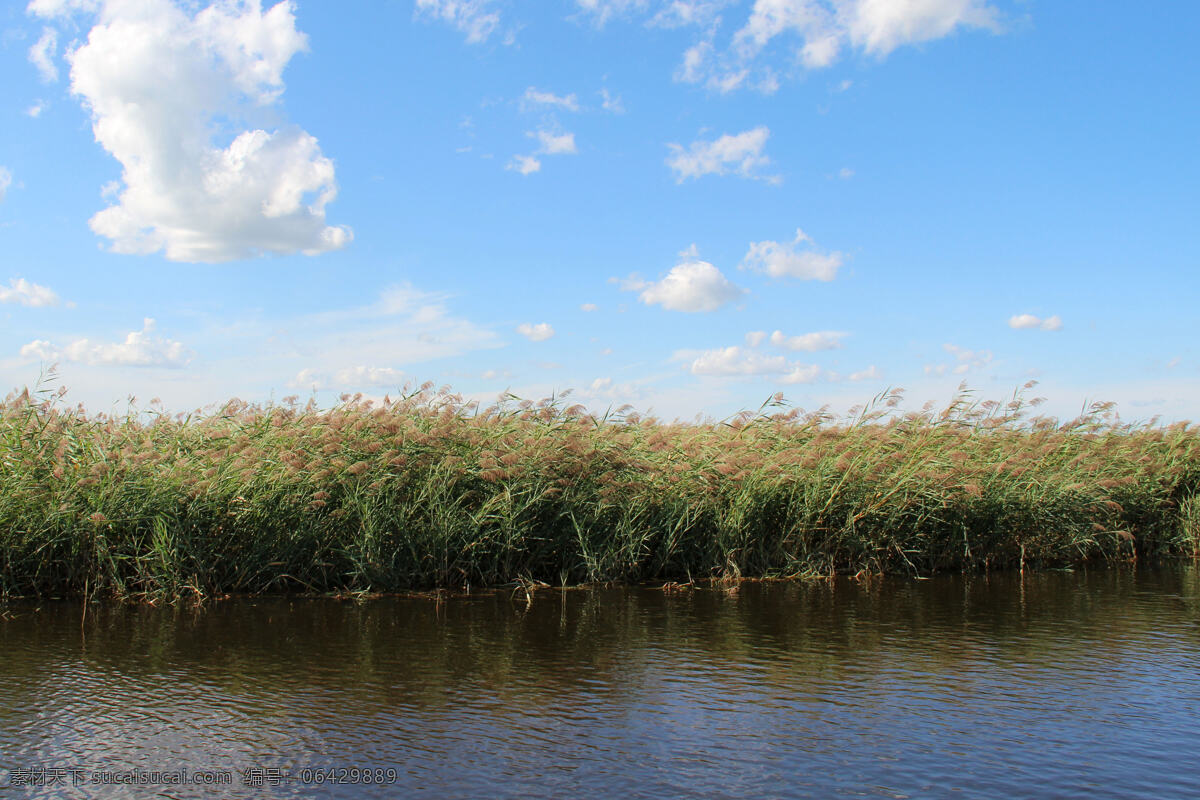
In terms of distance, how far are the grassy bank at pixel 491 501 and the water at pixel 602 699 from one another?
21.9 inches

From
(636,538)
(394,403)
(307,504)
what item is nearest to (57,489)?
(307,504)

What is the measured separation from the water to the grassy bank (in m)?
0.56

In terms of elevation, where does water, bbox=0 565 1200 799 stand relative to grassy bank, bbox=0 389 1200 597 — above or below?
below

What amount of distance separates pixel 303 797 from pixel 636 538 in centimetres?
517

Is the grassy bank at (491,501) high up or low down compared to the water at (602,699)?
up

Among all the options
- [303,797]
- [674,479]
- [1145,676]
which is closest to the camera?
[303,797]

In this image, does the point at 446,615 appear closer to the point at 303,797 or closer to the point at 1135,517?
the point at 303,797

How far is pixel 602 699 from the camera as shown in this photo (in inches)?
188

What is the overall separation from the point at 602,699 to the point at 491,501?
3433mm

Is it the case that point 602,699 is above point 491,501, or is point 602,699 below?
below

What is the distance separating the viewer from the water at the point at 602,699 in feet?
12.2

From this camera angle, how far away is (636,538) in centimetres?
845

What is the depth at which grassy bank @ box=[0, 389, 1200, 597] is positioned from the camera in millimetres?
7359

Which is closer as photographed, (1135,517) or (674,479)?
(674,479)
